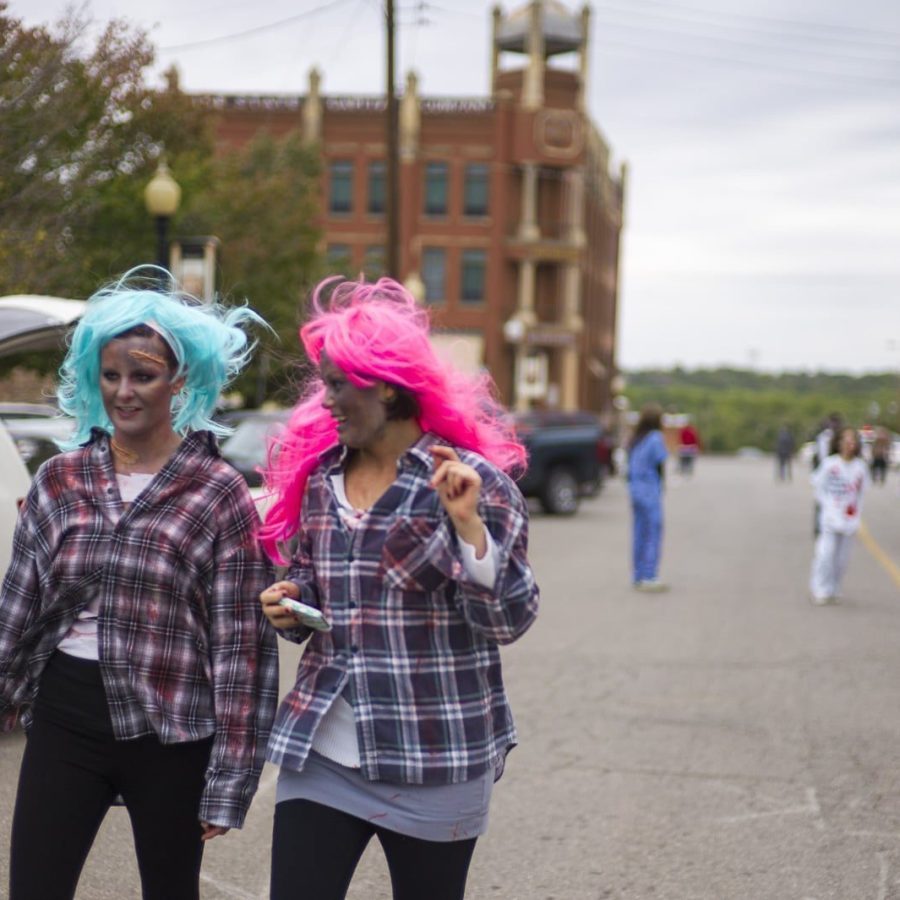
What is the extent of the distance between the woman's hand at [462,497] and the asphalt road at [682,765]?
112 cm

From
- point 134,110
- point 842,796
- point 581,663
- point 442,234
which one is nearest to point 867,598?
point 581,663

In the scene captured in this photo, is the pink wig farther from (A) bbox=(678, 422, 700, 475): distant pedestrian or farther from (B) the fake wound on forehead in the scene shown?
(A) bbox=(678, 422, 700, 475): distant pedestrian

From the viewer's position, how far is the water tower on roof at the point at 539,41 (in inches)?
2046

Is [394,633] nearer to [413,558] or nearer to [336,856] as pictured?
[413,558]

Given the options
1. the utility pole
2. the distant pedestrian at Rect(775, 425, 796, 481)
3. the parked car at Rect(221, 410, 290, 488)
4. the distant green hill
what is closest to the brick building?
the distant pedestrian at Rect(775, 425, 796, 481)

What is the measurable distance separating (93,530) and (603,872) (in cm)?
272

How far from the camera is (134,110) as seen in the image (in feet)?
48.5

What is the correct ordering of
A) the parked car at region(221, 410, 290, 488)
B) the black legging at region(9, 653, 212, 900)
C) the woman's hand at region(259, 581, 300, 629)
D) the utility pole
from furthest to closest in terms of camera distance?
the utility pole → the parked car at region(221, 410, 290, 488) → the black legging at region(9, 653, 212, 900) → the woman's hand at region(259, 581, 300, 629)

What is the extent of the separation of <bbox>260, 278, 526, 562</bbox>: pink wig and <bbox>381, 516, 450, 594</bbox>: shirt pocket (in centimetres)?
29

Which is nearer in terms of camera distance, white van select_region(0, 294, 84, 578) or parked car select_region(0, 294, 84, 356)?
white van select_region(0, 294, 84, 578)

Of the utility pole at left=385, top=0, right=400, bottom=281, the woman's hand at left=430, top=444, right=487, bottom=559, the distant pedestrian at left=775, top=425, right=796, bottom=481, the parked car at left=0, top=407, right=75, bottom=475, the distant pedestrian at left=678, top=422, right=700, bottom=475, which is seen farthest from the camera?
the distant pedestrian at left=775, top=425, right=796, bottom=481

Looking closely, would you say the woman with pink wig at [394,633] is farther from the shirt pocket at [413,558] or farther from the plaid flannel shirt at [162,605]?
the plaid flannel shirt at [162,605]

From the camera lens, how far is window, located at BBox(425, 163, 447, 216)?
50719 millimetres

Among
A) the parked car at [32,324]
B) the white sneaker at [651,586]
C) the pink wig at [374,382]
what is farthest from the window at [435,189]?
the pink wig at [374,382]
